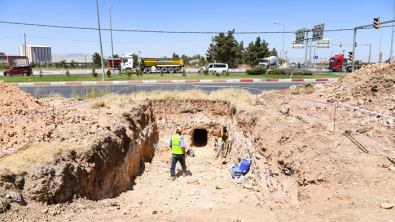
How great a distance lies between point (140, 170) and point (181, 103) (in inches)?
203

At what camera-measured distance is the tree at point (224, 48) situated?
49438mm

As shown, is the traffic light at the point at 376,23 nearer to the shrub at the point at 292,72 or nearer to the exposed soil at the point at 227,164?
the exposed soil at the point at 227,164

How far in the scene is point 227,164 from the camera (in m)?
12.3

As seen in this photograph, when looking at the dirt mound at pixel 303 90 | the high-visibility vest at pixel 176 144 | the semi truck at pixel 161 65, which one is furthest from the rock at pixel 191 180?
the semi truck at pixel 161 65

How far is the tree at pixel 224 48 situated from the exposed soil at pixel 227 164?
122 feet

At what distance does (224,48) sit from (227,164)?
3961 cm

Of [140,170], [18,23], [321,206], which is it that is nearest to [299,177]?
[321,206]

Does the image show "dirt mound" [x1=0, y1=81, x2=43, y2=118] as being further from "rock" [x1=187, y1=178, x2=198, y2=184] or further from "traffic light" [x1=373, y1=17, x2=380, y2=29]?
"traffic light" [x1=373, y1=17, x2=380, y2=29]

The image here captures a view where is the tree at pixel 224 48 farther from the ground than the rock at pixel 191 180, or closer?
farther from the ground

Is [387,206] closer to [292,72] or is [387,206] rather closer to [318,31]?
[292,72]

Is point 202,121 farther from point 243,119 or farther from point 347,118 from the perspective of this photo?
point 347,118

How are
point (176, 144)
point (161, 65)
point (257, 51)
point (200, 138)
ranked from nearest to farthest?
point (176, 144) < point (200, 138) < point (161, 65) < point (257, 51)

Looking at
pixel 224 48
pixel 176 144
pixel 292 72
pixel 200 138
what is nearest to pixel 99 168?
pixel 176 144

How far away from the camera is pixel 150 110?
574 inches
